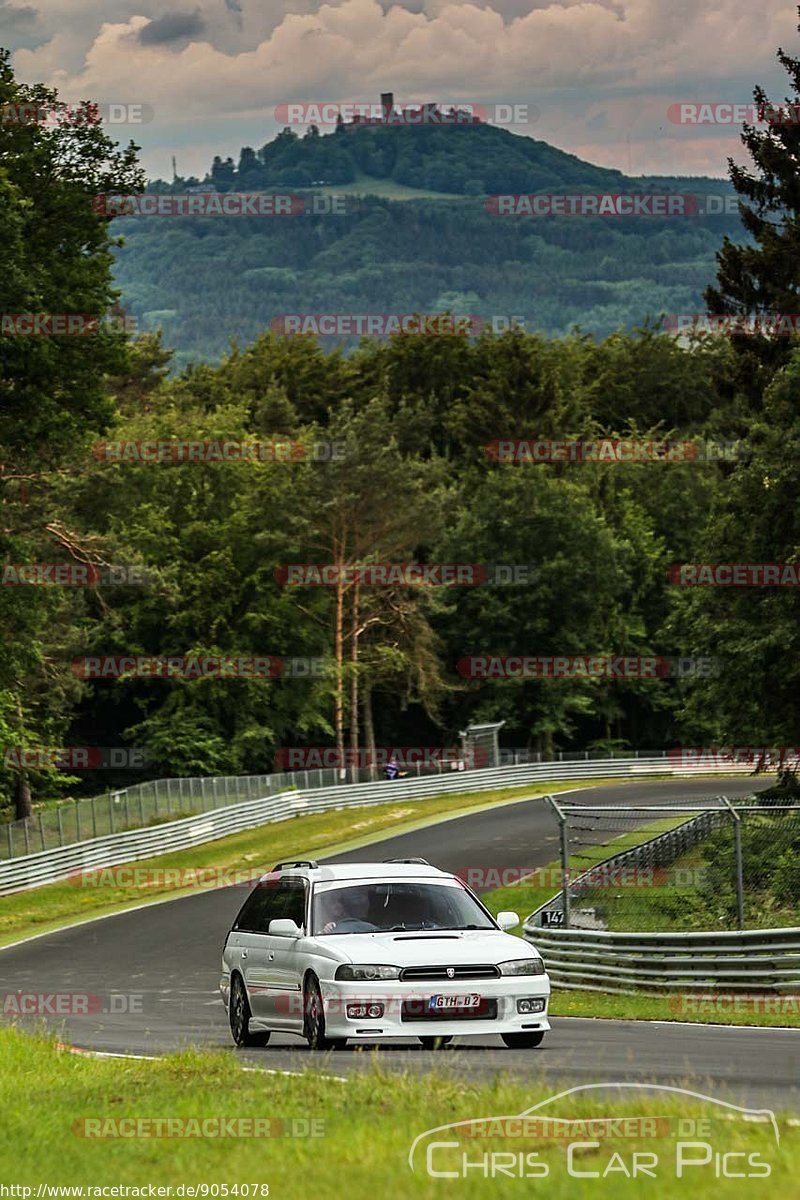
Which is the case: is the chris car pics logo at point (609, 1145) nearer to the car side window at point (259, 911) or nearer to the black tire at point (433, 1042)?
the black tire at point (433, 1042)

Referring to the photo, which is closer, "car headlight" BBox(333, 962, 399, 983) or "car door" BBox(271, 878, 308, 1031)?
"car headlight" BBox(333, 962, 399, 983)

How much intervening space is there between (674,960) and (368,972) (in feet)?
26.7

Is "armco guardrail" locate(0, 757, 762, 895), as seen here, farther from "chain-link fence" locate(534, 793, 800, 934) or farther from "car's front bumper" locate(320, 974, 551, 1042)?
"car's front bumper" locate(320, 974, 551, 1042)

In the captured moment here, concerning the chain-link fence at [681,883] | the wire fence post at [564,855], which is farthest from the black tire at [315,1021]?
the chain-link fence at [681,883]

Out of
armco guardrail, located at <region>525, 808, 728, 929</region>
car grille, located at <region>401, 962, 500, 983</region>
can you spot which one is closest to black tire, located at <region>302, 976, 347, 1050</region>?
car grille, located at <region>401, 962, 500, 983</region>

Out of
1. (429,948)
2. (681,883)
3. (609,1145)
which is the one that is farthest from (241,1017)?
(681,883)

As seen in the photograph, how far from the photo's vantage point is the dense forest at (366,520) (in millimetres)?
38156

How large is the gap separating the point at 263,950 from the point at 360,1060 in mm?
2817

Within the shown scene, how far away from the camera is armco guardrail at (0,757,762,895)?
47188mm

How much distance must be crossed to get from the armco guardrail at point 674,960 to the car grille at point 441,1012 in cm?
651

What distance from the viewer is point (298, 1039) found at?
16875 mm

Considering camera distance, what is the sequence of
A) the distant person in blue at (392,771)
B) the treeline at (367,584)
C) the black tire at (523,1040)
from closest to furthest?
1. the black tire at (523,1040)
2. the distant person in blue at (392,771)
3. the treeline at (367,584)

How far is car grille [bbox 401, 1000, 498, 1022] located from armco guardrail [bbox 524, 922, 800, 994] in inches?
256

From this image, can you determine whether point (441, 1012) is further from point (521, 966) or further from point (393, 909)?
point (393, 909)
